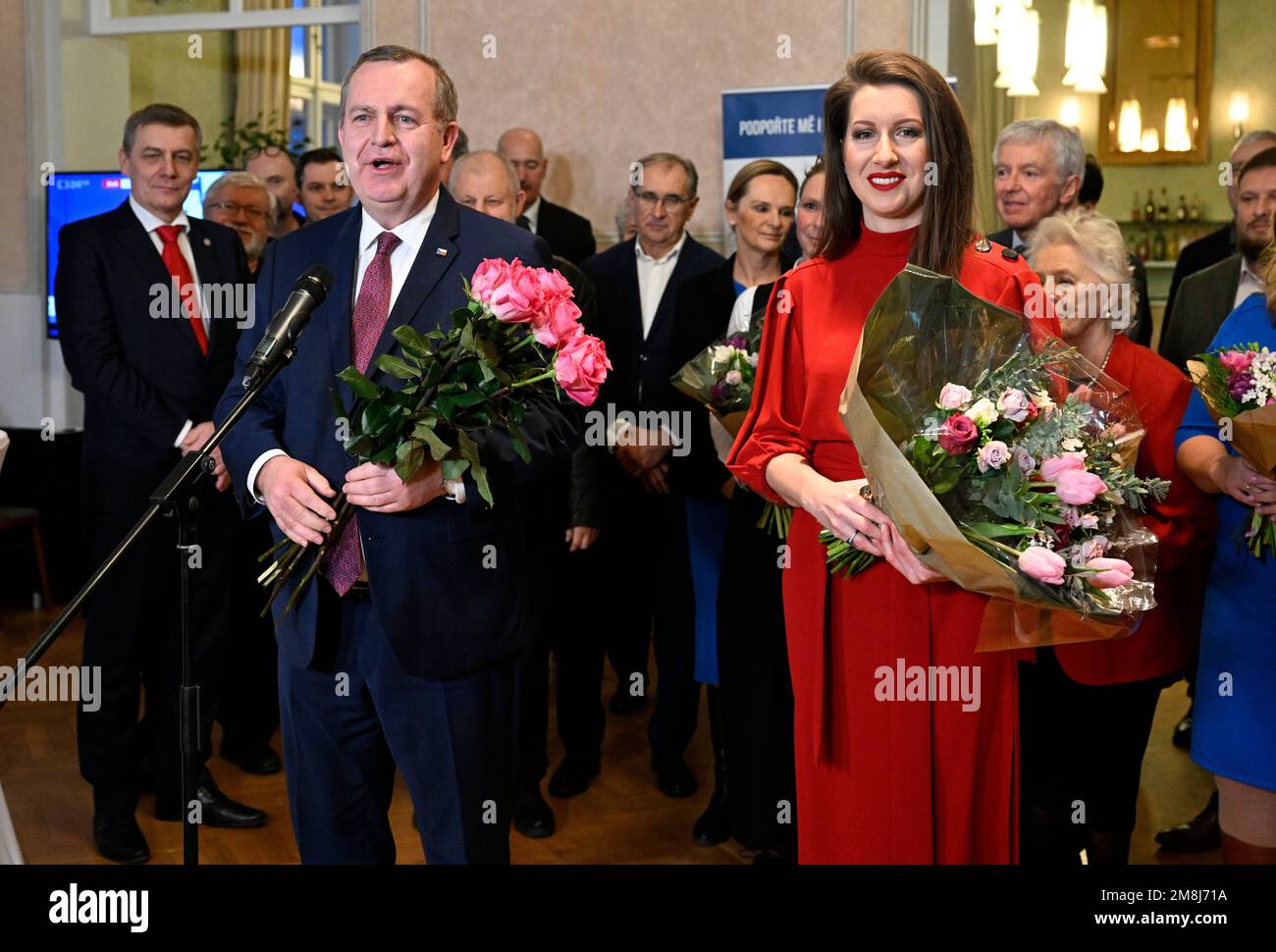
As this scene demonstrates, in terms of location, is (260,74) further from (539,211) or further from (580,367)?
(580,367)

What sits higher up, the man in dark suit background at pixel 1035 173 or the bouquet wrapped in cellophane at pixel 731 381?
the man in dark suit background at pixel 1035 173

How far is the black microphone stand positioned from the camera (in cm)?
205

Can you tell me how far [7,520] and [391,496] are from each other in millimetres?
5108

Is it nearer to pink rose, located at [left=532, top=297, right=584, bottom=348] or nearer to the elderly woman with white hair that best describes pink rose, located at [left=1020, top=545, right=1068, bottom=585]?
pink rose, located at [left=532, top=297, right=584, bottom=348]

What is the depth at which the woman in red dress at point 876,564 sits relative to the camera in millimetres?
2146

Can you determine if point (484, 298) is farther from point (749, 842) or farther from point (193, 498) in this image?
point (749, 842)

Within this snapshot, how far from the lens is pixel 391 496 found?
2.15 m


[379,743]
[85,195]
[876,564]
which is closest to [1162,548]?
[876,564]

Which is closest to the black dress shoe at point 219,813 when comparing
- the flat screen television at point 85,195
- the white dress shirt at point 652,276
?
the white dress shirt at point 652,276

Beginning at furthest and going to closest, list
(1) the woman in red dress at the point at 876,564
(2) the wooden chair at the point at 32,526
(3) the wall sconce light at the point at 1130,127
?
(3) the wall sconce light at the point at 1130,127
(2) the wooden chair at the point at 32,526
(1) the woman in red dress at the point at 876,564

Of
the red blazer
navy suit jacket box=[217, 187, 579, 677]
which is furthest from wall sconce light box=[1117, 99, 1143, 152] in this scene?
navy suit jacket box=[217, 187, 579, 677]

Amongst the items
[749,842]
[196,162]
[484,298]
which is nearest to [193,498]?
[484,298]

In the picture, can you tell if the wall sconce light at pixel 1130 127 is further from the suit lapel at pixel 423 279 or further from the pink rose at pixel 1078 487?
the pink rose at pixel 1078 487

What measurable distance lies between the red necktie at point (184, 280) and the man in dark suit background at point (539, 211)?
7.57ft
